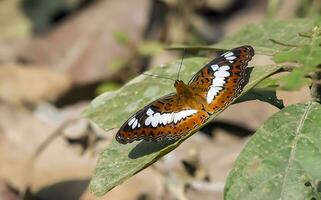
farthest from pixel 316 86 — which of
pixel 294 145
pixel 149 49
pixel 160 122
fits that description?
pixel 149 49

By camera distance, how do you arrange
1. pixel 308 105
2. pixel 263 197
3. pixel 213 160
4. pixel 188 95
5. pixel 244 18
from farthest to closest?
pixel 244 18
pixel 213 160
pixel 188 95
pixel 308 105
pixel 263 197

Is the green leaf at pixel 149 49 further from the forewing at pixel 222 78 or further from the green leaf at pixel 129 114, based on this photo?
the forewing at pixel 222 78

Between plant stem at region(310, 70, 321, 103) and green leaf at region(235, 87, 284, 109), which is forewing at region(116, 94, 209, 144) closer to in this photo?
green leaf at region(235, 87, 284, 109)

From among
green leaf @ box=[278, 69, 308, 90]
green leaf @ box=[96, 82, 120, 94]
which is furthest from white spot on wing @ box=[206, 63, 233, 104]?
green leaf @ box=[96, 82, 120, 94]

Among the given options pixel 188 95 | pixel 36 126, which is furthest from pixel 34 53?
pixel 188 95

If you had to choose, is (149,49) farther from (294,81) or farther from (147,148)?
(294,81)

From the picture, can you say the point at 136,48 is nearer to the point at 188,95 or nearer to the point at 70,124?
the point at 70,124
